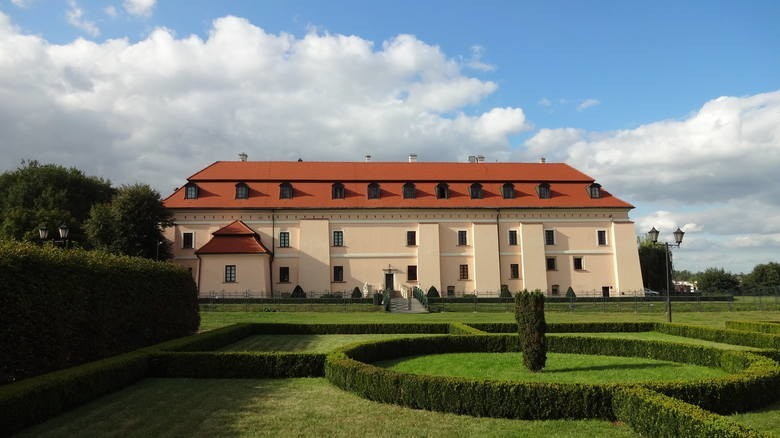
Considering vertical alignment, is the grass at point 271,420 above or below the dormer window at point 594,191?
below

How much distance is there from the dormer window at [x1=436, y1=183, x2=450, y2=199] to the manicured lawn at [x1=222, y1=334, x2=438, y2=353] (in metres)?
24.4

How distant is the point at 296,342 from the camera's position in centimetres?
2038

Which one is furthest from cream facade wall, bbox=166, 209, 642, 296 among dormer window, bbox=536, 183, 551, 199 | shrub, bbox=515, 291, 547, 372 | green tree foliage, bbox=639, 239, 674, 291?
shrub, bbox=515, 291, 547, 372

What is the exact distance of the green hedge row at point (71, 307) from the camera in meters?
10.1

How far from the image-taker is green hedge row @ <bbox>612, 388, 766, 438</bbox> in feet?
20.8

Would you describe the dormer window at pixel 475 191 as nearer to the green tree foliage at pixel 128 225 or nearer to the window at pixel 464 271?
the window at pixel 464 271

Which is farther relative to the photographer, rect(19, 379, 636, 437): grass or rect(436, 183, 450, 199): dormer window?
rect(436, 183, 450, 199): dormer window

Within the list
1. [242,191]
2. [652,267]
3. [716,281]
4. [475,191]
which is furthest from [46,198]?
[716,281]

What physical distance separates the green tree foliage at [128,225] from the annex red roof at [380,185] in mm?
3318

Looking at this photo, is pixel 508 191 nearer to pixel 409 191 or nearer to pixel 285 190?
pixel 409 191

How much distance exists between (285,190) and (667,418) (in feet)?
130

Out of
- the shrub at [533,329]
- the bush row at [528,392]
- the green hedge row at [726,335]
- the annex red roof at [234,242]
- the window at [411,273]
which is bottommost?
the green hedge row at [726,335]

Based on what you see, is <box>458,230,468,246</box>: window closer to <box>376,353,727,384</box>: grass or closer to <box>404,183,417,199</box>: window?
<box>404,183,417,199</box>: window

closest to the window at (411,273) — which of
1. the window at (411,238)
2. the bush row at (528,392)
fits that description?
the window at (411,238)
